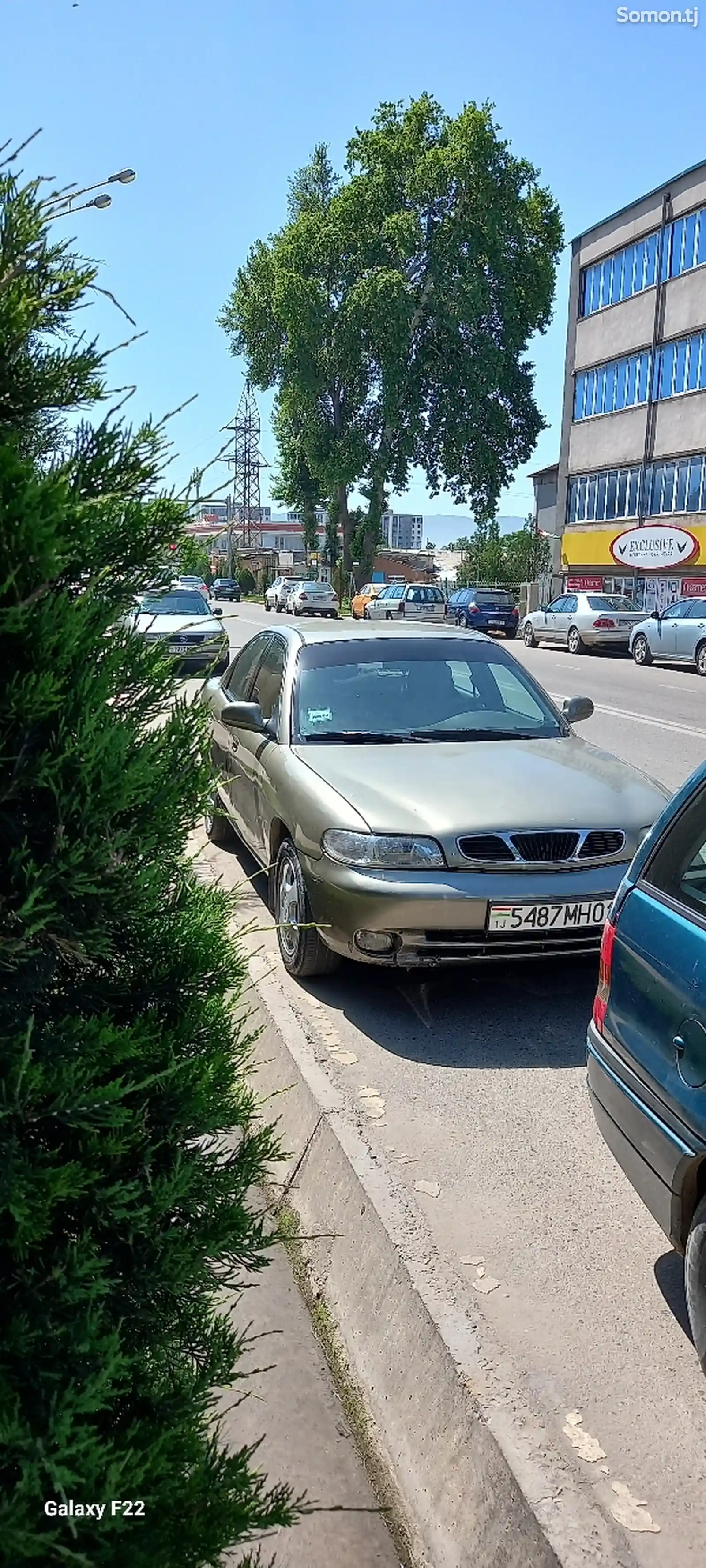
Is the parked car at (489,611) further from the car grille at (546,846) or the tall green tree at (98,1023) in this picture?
the tall green tree at (98,1023)

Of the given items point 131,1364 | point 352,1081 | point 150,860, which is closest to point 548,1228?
point 352,1081

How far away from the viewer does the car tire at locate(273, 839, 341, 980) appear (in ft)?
16.8

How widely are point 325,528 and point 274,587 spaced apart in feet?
40.3

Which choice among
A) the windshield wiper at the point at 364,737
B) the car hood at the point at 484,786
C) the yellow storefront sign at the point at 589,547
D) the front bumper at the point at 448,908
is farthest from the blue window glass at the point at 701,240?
the front bumper at the point at 448,908

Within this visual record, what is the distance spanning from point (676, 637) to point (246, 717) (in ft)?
70.0

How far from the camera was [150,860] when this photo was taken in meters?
1.78

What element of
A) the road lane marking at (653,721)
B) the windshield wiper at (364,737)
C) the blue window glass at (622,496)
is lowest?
the road lane marking at (653,721)

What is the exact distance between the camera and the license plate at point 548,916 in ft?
15.2

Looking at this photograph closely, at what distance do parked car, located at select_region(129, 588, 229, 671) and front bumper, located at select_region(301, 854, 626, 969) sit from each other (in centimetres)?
243

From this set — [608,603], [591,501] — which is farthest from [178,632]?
[591,501]

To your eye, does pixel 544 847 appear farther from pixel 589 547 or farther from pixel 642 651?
pixel 589 547

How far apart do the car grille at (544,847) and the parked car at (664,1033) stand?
145 cm

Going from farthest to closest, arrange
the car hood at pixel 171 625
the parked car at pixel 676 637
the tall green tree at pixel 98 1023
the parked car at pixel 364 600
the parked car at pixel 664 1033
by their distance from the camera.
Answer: the parked car at pixel 364 600 < the parked car at pixel 676 637 < the parked car at pixel 664 1033 < the car hood at pixel 171 625 < the tall green tree at pixel 98 1023

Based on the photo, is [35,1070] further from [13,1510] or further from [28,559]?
[28,559]
